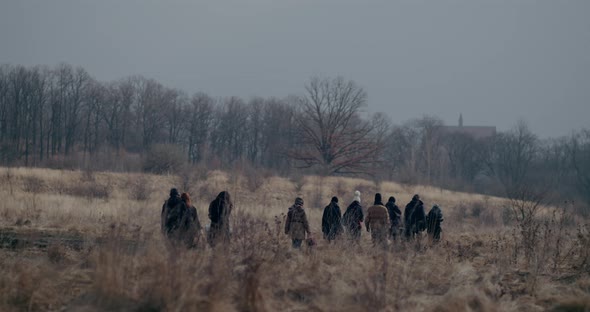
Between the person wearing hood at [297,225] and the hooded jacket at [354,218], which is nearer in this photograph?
the person wearing hood at [297,225]

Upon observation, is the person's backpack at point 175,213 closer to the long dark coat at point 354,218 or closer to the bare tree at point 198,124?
the long dark coat at point 354,218

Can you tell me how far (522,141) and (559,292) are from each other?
235 ft

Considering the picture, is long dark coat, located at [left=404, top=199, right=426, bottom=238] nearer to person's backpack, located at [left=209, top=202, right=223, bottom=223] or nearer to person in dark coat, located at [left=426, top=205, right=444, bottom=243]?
person in dark coat, located at [left=426, top=205, right=444, bottom=243]

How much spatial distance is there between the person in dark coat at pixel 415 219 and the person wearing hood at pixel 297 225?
3.10 m

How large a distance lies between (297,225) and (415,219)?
3563 millimetres

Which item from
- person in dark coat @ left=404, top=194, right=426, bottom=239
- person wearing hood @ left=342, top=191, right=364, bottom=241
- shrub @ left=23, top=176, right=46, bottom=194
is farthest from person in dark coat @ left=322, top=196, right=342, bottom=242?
shrub @ left=23, top=176, right=46, bottom=194

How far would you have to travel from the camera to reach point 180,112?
2704 inches

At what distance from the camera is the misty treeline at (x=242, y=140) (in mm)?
49000

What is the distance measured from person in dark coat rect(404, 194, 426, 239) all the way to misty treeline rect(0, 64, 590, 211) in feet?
76.2

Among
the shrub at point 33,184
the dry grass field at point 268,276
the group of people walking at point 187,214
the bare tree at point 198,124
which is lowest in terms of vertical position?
the dry grass field at point 268,276

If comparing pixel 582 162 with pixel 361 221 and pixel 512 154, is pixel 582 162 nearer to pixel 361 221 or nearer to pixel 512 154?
pixel 512 154

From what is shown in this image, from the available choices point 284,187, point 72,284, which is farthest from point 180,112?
point 72,284

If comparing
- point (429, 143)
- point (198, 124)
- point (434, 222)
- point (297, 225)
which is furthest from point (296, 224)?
point (198, 124)

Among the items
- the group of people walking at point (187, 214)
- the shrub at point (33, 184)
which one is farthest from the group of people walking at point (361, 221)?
the shrub at point (33, 184)
